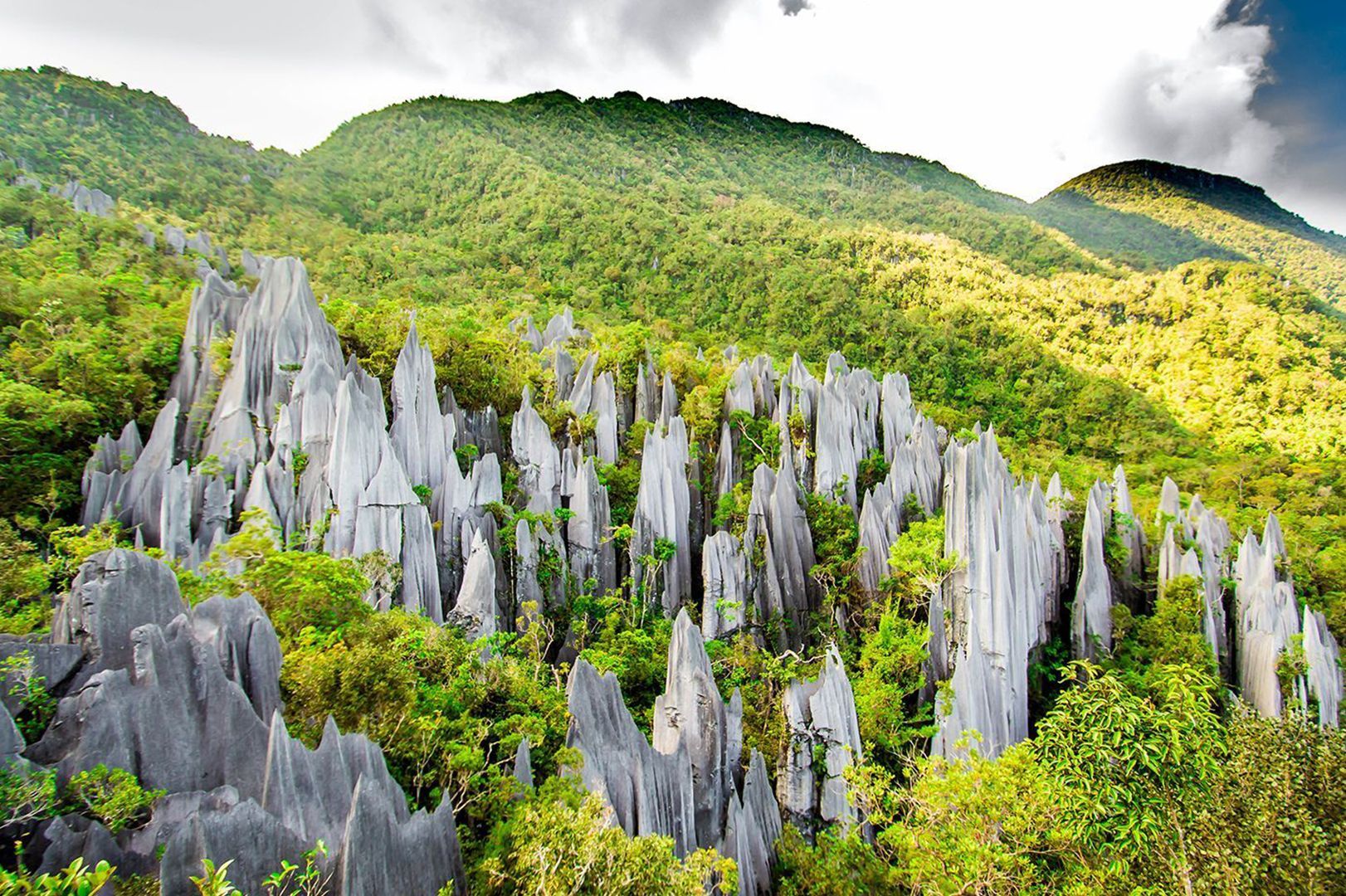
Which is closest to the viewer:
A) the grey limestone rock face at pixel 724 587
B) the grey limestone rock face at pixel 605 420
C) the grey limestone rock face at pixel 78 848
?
the grey limestone rock face at pixel 78 848

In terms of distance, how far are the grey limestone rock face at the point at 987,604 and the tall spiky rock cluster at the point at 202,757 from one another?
14.5 meters

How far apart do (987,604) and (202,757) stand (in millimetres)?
17973

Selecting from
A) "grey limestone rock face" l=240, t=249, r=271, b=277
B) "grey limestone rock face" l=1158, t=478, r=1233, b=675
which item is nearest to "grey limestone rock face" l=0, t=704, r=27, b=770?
"grey limestone rock face" l=1158, t=478, r=1233, b=675

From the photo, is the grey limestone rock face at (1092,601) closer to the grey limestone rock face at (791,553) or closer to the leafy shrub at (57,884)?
the grey limestone rock face at (791,553)

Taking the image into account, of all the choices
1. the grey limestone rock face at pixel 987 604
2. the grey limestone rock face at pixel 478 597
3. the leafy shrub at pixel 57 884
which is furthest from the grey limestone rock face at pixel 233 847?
the grey limestone rock face at pixel 987 604

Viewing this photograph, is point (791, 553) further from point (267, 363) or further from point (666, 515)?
point (267, 363)

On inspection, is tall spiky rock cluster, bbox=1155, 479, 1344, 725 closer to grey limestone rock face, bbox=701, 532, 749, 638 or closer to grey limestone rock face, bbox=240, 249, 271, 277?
grey limestone rock face, bbox=701, 532, 749, 638

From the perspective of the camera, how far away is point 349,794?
25.0 ft

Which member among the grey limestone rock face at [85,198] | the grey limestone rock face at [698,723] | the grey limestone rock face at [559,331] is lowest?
the grey limestone rock face at [698,723]

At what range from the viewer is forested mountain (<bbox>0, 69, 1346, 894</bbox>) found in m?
8.54

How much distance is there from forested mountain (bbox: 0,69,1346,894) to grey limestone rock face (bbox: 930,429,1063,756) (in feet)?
0.61

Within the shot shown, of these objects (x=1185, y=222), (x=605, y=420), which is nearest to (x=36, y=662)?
(x=605, y=420)

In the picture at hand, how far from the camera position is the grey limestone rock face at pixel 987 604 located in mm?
16797

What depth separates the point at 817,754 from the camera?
14.1 meters
